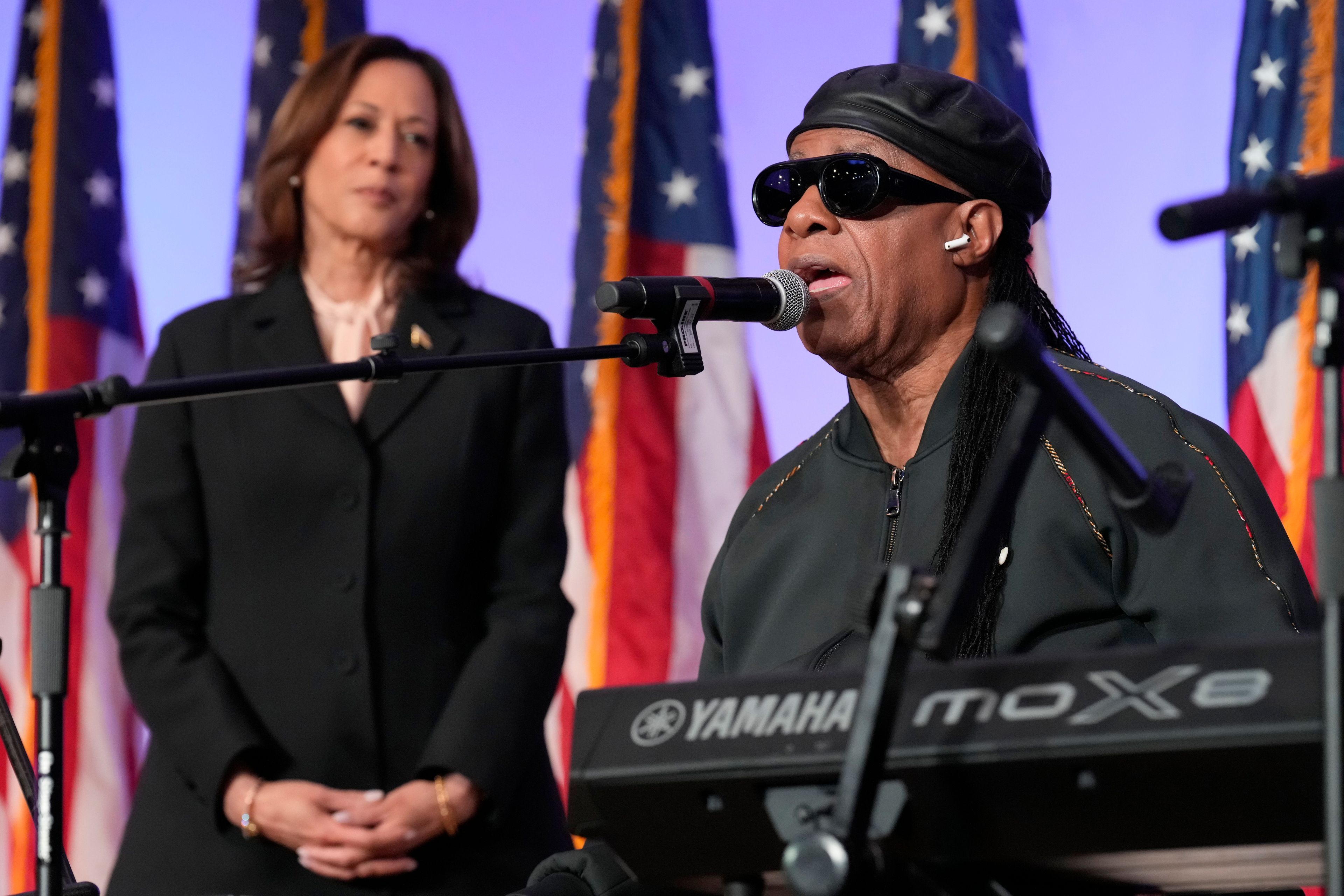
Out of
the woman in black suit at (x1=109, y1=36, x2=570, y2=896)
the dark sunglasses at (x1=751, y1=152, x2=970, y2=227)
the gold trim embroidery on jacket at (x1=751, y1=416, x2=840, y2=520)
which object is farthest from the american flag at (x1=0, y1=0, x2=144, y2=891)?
the dark sunglasses at (x1=751, y1=152, x2=970, y2=227)

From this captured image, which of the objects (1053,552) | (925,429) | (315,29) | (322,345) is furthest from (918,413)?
(315,29)

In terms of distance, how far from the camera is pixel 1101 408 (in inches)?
67.4

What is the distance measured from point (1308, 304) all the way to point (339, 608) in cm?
192

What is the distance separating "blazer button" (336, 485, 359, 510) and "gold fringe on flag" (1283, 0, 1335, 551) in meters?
A: 1.75

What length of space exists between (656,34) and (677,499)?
112 centimetres

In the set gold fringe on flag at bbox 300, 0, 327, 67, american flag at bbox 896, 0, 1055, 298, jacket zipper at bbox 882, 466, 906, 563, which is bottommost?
jacket zipper at bbox 882, 466, 906, 563

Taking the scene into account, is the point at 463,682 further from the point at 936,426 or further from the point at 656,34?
the point at 656,34

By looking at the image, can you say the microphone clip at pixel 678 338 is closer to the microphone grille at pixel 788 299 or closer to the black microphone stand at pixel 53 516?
the microphone grille at pixel 788 299

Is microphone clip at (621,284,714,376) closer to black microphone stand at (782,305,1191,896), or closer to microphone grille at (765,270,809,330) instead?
microphone grille at (765,270,809,330)

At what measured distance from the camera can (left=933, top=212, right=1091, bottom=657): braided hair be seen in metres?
1.62

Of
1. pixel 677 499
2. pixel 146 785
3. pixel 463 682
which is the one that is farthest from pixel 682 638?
pixel 146 785

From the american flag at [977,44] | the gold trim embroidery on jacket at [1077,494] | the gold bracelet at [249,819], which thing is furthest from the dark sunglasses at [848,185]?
the american flag at [977,44]

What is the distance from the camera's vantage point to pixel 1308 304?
295 centimetres

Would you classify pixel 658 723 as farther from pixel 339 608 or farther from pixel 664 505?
pixel 664 505
